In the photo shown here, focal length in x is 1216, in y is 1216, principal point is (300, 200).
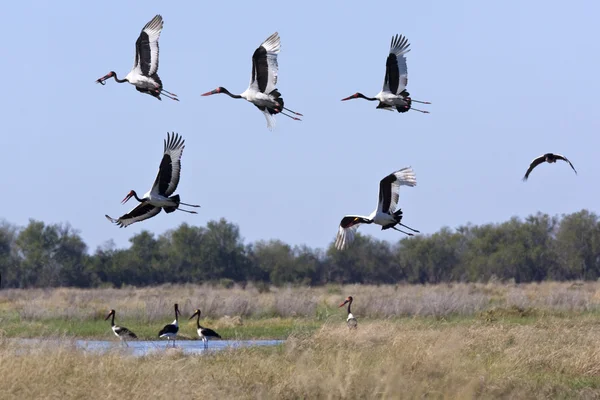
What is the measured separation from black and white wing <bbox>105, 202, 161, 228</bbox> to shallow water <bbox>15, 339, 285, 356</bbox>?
1977 millimetres

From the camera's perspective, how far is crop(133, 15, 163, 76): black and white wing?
22.4 metres

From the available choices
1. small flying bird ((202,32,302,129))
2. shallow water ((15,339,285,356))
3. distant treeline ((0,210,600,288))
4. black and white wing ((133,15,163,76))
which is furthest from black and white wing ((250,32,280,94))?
distant treeline ((0,210,600,288))

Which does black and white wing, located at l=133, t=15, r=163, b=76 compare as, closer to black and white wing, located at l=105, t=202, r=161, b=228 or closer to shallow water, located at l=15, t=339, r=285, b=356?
black and white wing, located at l=105, t=202, r=161, b=228

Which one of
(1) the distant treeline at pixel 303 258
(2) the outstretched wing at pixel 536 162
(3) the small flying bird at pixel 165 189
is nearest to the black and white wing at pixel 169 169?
(3) the small flying bird at pixel 165 189

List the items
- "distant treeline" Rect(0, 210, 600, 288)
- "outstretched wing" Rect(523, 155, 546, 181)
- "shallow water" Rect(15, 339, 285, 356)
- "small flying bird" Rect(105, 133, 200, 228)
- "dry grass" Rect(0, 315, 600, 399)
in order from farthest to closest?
"distant treeline" Rect(0, 210, 600, 288) → "outstretched wing" Rect(523, 155, 546, 181) → "small flying bird" Rect(105, 133, 200, 228) → "shallow water" Rect(15, 339, 285, 356) → "dry grass" Rect(0, 315, 600, 399)

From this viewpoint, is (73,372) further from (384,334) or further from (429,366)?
(384,334)

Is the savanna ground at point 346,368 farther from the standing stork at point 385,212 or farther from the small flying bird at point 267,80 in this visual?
the small flying bird at point 267,80

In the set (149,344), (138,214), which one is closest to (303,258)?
(149,344)

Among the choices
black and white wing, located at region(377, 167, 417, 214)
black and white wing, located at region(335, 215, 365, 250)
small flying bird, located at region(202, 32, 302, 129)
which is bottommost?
black and white wing, located at region(335, 215, 365, 250)

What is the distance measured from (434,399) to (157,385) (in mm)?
3302

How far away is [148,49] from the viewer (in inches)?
890

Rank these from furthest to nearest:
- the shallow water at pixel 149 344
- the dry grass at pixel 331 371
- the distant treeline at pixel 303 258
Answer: the distant treeline at pixel 303 258 < the shallow water at pixel 149 344 < the dry grass at pixel 331 371

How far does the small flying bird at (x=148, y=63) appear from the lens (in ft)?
72.3

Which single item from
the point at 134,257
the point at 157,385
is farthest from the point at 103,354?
the point at 134,257
